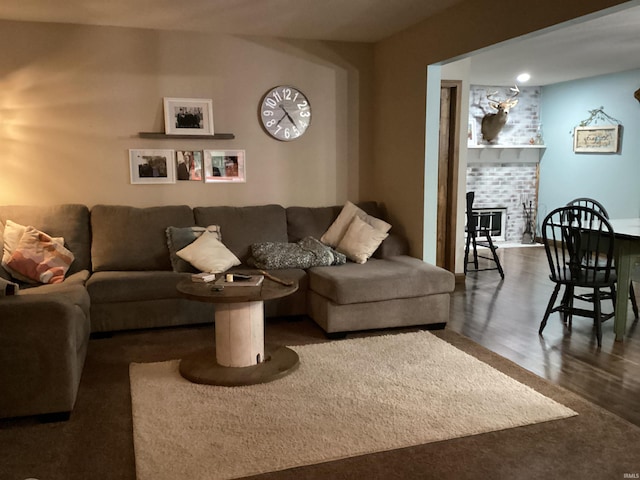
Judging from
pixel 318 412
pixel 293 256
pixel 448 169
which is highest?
pixel 448 169

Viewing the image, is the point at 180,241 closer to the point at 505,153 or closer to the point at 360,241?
the point at 360,241

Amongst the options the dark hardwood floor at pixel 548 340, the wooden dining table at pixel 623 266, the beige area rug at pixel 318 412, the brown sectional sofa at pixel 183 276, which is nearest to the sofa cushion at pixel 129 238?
the brown sectional sofa at pixel 183 276

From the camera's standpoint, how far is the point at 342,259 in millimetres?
4496

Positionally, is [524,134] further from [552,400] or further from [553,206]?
[552,400]

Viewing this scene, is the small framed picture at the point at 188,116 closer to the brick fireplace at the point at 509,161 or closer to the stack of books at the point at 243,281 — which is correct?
the stack of books at the point at 243,281

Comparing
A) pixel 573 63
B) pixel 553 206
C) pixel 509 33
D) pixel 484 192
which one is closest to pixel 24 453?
pixel 509 33

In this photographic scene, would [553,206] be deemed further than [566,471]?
Yes

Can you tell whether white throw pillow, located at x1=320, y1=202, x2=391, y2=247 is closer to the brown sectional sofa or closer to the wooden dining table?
the brown sectional sofa

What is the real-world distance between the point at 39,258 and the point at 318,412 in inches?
94.4

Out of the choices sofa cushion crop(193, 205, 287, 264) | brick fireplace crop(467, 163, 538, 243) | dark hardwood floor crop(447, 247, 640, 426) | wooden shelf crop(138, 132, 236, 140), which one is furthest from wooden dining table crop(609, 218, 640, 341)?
brick fireplace crop(467, 163, 538, 243)

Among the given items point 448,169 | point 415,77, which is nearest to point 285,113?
point 415,77

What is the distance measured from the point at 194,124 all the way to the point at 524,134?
559cm

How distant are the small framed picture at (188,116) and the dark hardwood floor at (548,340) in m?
2.68

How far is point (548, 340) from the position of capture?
396cm
